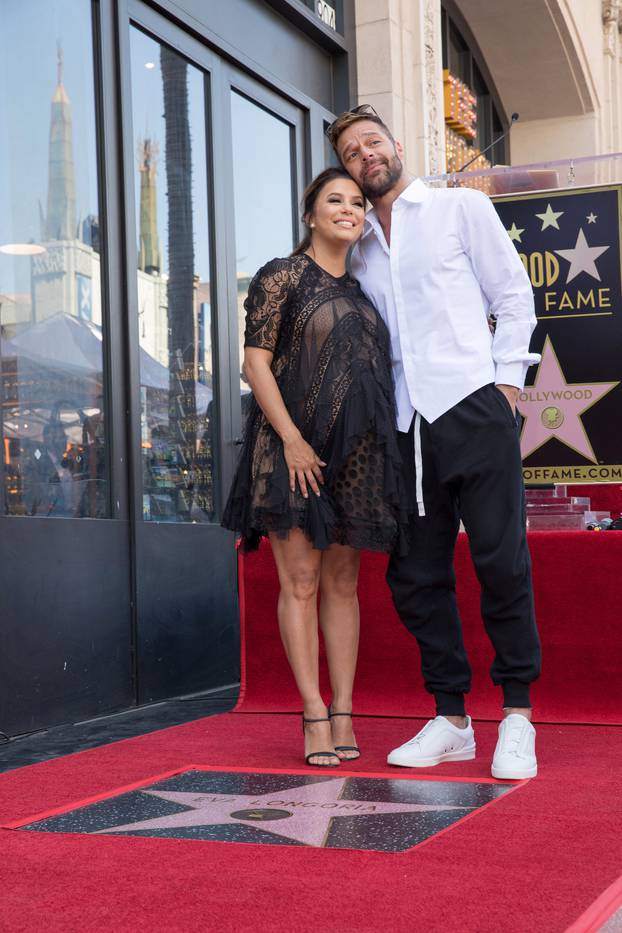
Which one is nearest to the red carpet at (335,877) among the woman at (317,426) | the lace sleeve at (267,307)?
the woman at (317,426)

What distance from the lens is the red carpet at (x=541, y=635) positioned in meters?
3.70

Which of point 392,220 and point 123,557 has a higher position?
point 392,220

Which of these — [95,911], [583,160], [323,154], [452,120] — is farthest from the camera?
[452,120]

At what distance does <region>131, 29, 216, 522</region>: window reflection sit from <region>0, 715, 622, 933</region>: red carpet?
2238 mm

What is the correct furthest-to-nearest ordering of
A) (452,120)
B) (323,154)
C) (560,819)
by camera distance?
(452,120) < (323,154) < (560,819)

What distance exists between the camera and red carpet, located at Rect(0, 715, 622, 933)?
176 cm

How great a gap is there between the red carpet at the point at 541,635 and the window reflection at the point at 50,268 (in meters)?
0.76

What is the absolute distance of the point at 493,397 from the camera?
9.86 feet

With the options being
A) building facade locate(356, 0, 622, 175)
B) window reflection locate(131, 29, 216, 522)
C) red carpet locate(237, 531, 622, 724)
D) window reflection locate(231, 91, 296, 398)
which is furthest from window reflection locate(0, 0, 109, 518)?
building facade locate(356, 0, 622, 175)

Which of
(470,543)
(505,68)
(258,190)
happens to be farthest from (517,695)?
(505,68)

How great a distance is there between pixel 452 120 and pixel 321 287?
7.05m

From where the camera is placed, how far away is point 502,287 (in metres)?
3.06

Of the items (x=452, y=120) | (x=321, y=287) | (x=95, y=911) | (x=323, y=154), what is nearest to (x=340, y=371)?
(x=321, y=287)

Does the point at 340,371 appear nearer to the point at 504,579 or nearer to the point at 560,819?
the point at 504,579
